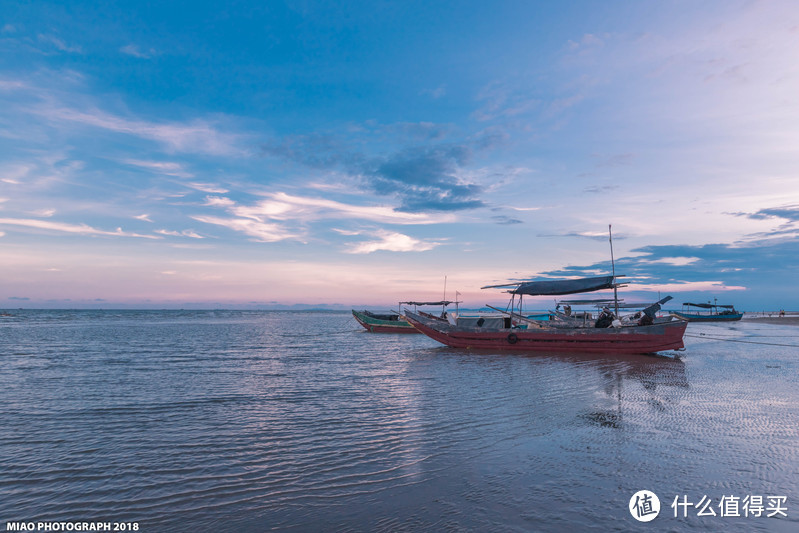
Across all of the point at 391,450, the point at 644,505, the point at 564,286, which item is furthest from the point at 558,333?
the point at 644,505

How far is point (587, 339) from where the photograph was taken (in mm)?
25859

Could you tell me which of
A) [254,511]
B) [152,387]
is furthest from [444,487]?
[152,387]

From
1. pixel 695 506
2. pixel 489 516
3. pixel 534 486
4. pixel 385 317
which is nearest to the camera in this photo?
pixel 489 516

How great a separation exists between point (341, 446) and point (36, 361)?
70.3 feet

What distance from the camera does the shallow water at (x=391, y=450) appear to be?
5543 millimetres

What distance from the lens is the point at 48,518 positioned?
5547 mm

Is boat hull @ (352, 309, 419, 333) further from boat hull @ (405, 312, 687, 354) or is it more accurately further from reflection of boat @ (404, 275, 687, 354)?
boat hull @ (405, 312, 687, 354)

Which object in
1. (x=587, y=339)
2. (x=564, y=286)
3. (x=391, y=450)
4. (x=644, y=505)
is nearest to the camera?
(x=644, y=505)

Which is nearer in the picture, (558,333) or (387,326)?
(558,333)

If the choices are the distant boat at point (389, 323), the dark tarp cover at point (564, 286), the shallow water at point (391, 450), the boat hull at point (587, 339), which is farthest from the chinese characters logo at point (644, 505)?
the distant boat at point (389, 323)

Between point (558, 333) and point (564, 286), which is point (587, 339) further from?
point (564, 286)

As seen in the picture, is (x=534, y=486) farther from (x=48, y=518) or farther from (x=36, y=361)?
(x=36, y=361)

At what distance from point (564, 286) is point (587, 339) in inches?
154

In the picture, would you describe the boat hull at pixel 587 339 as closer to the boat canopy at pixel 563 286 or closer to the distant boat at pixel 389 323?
the boat canopy at pixel 563 286
